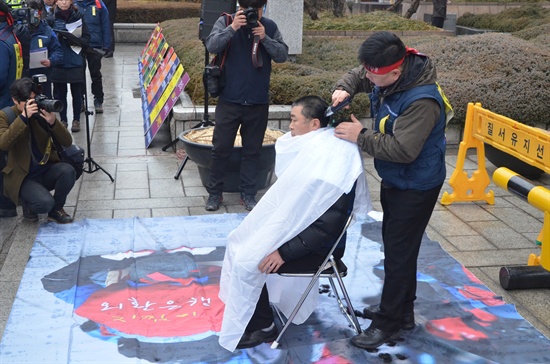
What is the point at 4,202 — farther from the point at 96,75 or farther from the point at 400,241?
the point at 96,75

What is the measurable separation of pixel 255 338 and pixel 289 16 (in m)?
7.56

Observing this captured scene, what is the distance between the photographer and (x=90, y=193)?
653 centimetres

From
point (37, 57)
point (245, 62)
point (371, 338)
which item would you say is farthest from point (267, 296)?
point (37, 57)

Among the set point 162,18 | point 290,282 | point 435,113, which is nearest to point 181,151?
point 290,282

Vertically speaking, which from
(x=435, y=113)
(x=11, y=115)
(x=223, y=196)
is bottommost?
(x=223, y=196)

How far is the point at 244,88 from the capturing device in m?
5.96

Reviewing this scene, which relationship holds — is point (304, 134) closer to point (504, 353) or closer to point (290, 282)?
point (290, 282)

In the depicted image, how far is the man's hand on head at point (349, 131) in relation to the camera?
3.68 meters

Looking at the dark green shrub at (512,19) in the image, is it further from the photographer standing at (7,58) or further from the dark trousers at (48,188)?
the dark trousers at (48,188)

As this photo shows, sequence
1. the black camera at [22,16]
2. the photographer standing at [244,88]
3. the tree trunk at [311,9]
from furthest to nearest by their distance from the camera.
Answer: the tree trunk at [311,9]
the black camera at [22,16]
the photographer standing at [244,88]

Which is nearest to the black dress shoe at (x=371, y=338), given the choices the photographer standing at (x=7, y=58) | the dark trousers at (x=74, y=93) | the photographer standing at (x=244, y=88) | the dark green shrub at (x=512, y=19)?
the photographer standing at (x=244, y=88)

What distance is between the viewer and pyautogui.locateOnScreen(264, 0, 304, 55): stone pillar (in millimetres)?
10617

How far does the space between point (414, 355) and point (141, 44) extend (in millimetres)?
15393

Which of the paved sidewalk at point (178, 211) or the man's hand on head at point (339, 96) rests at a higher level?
the man's hand on head at point (339, 96)
